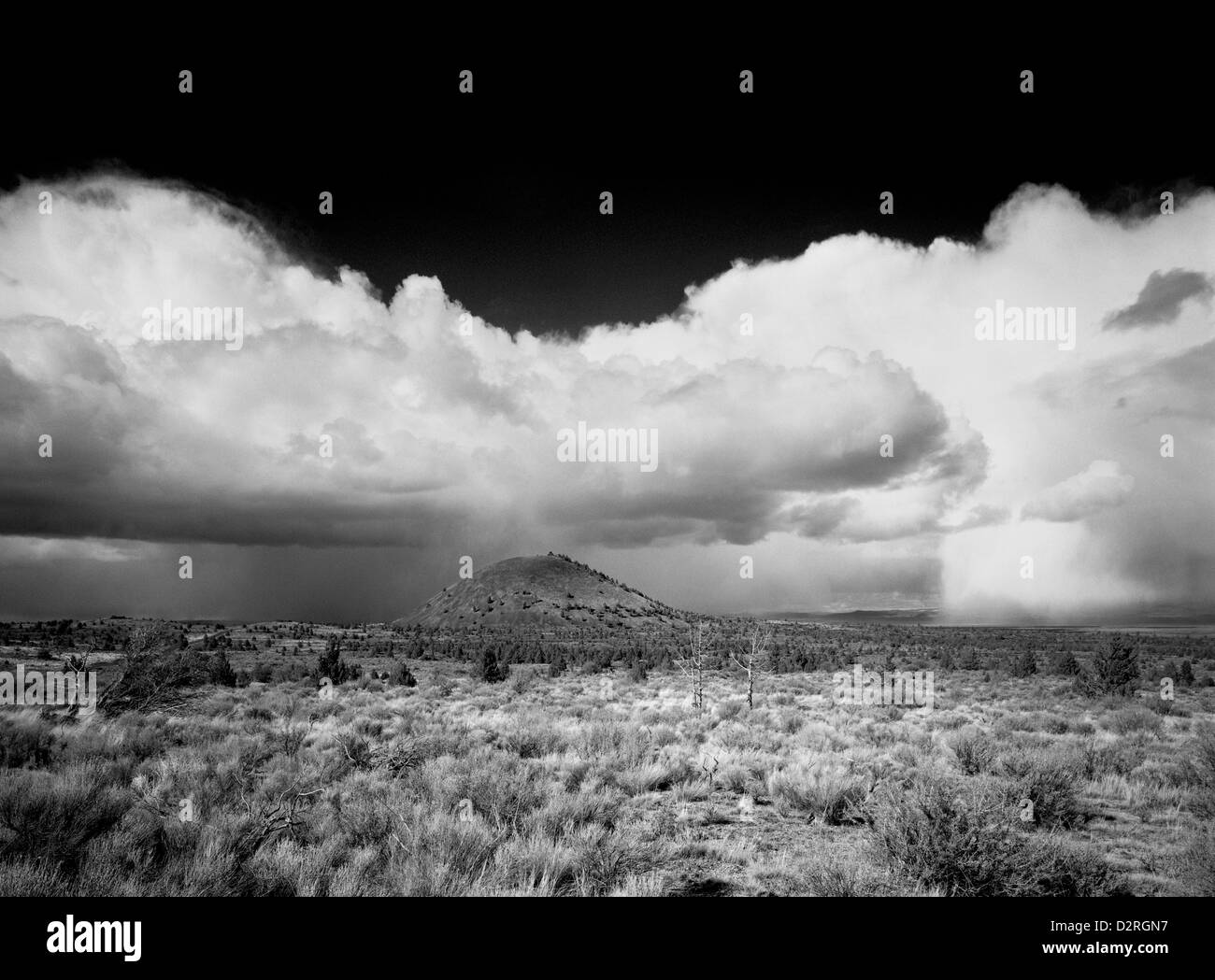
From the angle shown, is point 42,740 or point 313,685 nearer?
point 42,740

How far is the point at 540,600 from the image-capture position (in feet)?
427

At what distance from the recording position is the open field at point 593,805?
5.18 metres

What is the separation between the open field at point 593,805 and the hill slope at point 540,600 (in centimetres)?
10212

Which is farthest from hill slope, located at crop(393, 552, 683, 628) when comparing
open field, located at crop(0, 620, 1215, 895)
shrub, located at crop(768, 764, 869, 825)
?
shrub, located at crop(768, 764, 869, 825)

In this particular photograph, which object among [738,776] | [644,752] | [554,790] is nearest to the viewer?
[554,790]

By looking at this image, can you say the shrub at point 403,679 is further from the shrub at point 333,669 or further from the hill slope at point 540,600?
the hill slope at point 540,600

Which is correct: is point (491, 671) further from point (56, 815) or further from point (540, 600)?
point (540, 600)

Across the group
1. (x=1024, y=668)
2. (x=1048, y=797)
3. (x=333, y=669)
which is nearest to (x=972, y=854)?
(x=1048, y=797)

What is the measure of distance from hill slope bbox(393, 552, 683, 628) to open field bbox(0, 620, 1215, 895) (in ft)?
335

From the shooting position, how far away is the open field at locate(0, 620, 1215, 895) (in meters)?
5.18
